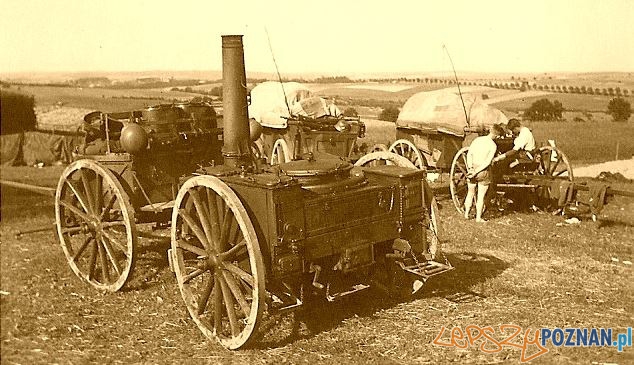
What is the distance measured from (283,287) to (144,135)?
8.14 ft

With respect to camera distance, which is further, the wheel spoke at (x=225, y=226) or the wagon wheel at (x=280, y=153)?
the wagon wheel at (x=280, y=153)

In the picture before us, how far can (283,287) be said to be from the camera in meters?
6.40

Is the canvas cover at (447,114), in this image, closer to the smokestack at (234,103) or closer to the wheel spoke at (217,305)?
the smokestack at (234,103)

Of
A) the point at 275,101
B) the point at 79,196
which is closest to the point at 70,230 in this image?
the point at 79,196

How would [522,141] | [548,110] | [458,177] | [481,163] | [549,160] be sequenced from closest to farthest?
1. [481,163]
2. [522,141]
3. [549,160]
4. [458,177]
5. [548,110]

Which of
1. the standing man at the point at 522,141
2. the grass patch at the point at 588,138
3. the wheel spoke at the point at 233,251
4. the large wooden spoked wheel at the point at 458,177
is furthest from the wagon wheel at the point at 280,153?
the grass patch at the point at 588,138

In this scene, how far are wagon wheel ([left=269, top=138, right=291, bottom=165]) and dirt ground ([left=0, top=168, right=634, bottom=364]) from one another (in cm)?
506

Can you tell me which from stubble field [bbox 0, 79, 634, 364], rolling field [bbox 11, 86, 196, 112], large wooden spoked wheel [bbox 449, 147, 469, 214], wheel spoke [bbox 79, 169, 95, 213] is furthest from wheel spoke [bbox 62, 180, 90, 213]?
large wooden spoked wheel [bbox 449, 147, 469, 214]

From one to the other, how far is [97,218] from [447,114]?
7.98m

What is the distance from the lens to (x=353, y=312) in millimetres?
6555

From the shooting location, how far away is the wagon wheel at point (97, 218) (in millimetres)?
6854

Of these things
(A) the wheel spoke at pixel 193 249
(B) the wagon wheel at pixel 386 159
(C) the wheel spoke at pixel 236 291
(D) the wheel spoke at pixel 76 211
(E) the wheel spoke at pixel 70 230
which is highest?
(B) the wagon wheel at pixel 386 159

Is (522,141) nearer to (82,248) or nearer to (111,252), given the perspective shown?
(111,252)

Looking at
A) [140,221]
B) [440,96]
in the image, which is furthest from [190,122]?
[440,96]
